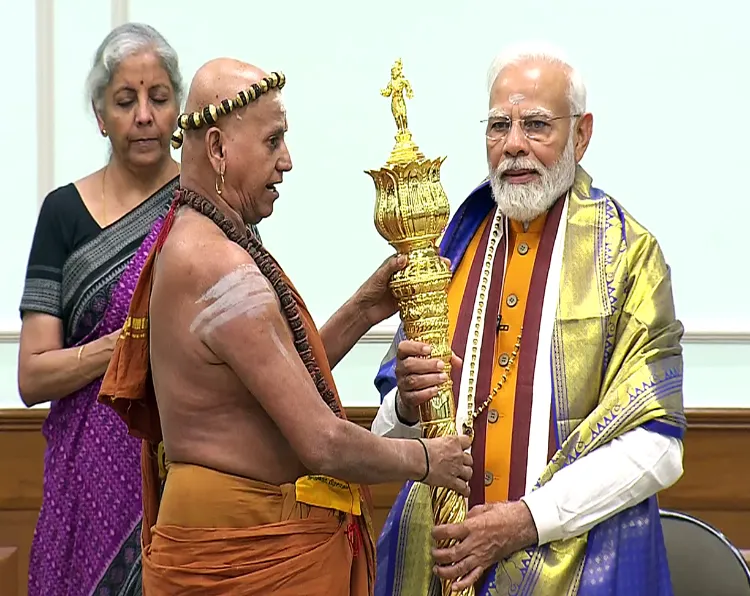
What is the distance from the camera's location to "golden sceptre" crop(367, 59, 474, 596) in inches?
95.3

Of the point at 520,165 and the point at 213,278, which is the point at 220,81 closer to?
the point at 213,278

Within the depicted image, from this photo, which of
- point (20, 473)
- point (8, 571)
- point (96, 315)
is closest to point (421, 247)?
point (96, 315)

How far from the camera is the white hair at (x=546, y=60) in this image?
8.69 feet

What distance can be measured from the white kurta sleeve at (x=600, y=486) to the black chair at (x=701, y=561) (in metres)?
0.58

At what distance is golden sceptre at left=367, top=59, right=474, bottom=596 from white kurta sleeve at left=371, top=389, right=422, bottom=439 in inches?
8.1

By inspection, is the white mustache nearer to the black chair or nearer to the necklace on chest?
the necklace on chest

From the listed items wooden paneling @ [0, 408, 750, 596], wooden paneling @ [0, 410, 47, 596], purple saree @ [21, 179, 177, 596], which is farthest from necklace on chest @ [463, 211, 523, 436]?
wooden paneling @ [0, 410, 47, 596]

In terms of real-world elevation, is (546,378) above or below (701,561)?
above

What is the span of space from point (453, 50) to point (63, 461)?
1945 mm

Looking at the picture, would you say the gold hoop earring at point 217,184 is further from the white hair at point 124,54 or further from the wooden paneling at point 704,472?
the wooden paneling at point 704,472

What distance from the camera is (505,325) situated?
267cm

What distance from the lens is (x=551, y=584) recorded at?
2.47 m

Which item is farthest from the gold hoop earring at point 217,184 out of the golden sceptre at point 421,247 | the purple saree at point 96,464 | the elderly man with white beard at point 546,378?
the purple saree at point 96,464

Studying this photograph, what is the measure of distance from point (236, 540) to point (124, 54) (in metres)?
1.34
